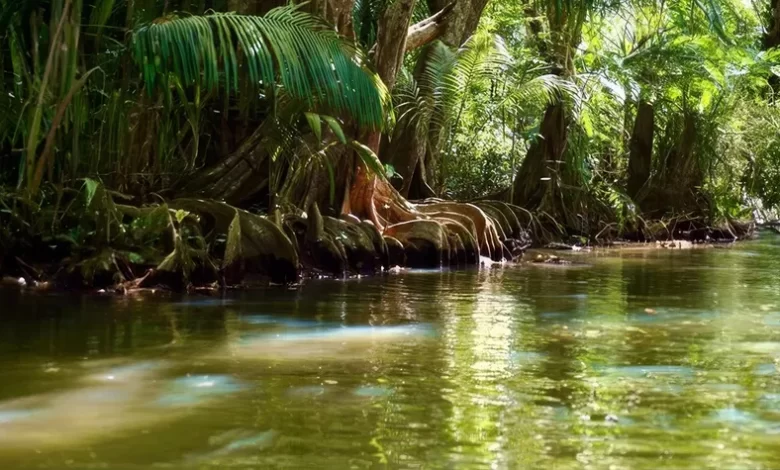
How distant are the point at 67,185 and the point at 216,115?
2.10 metres

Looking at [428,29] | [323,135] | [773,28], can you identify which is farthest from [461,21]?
[773,28]

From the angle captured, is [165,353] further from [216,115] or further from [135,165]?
[216,115]

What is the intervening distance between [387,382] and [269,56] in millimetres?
3681

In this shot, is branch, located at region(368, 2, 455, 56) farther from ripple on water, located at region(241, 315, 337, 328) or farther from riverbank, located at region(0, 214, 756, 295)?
ripple on water, located at region(241, 315, 337, 328)

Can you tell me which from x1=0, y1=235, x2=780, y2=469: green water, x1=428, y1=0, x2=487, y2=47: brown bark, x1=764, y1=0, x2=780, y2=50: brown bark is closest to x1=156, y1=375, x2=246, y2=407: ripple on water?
x1=0, y1=235, x2=780, y2=469: green water

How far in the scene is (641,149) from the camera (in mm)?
15812

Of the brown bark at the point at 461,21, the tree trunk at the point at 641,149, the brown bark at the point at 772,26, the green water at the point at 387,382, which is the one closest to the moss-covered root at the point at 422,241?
the green water at the point at 387,382

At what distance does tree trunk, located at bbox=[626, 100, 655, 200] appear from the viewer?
15523 mm

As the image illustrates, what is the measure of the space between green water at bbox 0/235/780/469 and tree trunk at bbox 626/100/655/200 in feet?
29.1

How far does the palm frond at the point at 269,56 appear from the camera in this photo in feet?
21.9

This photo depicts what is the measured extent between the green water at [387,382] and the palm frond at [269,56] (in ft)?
5.24

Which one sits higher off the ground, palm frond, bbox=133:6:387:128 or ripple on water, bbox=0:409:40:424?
palm frond, bbox=133:6:387:128

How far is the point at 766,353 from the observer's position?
4.83 m

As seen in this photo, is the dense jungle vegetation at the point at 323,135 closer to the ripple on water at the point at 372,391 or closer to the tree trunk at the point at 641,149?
the tree trunk at the point at 641,149
